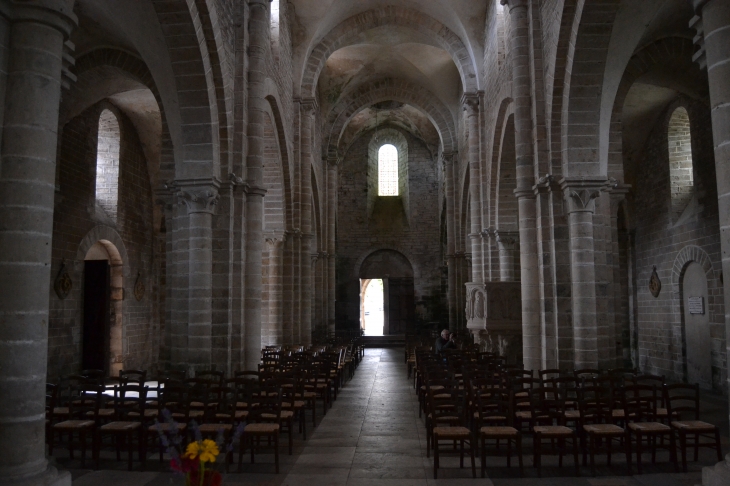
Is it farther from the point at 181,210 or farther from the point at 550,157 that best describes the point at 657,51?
the point at 181,210

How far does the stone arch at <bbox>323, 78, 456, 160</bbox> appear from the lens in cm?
2514

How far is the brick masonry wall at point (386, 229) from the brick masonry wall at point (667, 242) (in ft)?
47.1

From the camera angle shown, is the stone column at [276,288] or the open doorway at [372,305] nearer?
the stone column at [276,288]

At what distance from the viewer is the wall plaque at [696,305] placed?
1366 centimetres

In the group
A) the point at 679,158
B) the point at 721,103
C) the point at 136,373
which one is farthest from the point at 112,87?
the point at 679,158

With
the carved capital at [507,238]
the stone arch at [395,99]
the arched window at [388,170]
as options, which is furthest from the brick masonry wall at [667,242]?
the arched window at [388,170]

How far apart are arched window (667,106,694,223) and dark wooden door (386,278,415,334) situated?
55.2ft

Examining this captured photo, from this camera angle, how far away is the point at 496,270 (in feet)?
55.7

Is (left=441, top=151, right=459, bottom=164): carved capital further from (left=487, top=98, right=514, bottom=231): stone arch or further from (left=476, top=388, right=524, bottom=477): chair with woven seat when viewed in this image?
(left=476, top=388, right=524, bottom=477): chair with woven seat

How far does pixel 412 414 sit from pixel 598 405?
4.05 meters

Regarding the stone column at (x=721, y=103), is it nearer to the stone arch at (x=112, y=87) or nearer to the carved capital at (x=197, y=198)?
the carved capital at (x=197, y=198)

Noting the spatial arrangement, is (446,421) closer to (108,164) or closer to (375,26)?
(108,164)

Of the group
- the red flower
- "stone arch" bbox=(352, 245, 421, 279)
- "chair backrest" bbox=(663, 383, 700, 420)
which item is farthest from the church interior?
"stone arch" bbox=(352, 245, 421, 279)

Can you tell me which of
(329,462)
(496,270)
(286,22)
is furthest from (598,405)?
(286,22)
